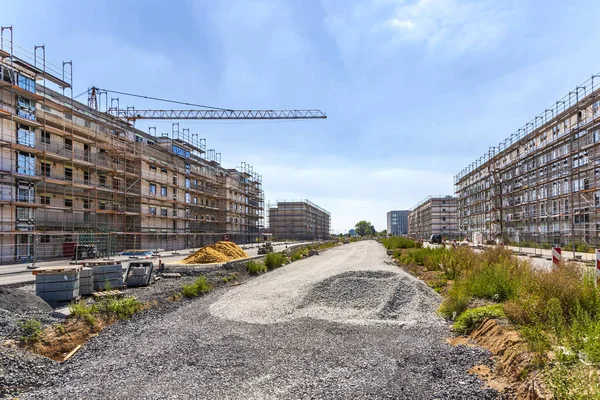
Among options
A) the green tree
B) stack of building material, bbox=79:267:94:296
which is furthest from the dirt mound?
the green tree

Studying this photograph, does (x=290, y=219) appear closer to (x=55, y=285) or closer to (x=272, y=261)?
(x=272, y=261)

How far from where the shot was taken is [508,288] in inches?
367

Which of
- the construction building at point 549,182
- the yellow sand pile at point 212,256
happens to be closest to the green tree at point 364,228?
the construction building at point 549,182

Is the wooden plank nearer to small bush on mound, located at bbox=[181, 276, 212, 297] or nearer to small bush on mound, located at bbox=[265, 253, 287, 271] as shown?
small bush on mound, located at bbox=[181, 276, 212, 297]

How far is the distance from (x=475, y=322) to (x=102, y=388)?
285 inches

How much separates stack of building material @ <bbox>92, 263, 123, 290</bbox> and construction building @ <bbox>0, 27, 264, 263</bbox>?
11.0 metres

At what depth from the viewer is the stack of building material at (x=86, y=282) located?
12.3 metres

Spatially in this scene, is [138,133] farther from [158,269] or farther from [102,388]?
[102,388]

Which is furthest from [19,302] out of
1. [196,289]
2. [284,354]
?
[284,354]

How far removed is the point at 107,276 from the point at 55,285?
7.69 ft

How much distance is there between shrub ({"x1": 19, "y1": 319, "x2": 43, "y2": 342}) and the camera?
782 centimetres

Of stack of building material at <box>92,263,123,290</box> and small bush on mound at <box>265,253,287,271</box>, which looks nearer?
stack of building material at <box>92,263,123,290</box>

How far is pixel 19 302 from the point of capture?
32.1 ft

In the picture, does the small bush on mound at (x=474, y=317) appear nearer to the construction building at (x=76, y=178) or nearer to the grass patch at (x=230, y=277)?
the grass patch at (x=230, y=277)
